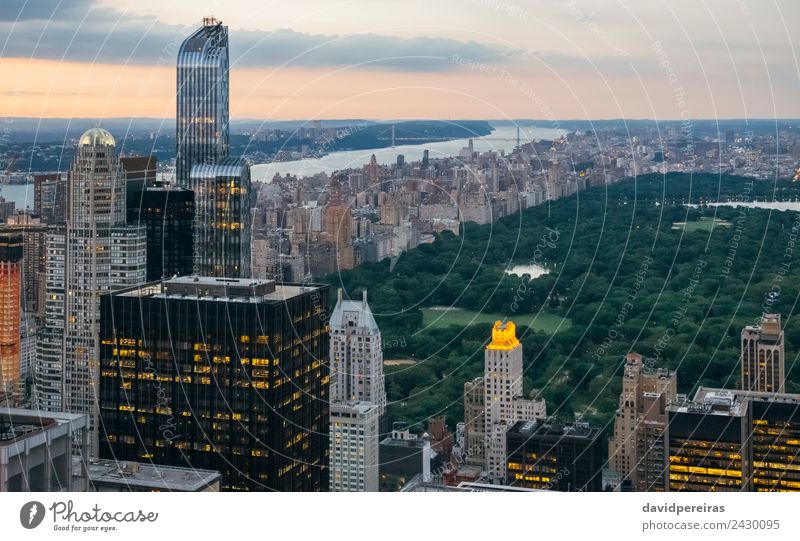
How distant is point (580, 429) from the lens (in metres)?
6.43

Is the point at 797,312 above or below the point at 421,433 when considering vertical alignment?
above

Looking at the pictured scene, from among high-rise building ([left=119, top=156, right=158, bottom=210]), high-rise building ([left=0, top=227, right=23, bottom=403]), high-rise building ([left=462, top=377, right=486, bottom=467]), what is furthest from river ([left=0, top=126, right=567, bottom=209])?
high-rise building ([left=119, top=156, right=158, bottom=210])

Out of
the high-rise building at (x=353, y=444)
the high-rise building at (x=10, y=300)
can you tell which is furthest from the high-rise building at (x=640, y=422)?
the high-rise building at (x=10, y=300)

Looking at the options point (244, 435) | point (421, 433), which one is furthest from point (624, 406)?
point (244, 435)

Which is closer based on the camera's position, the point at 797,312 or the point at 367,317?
the point at 367,317

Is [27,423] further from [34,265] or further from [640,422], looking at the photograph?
[34,265]

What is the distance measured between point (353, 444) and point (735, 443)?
6.60 feet

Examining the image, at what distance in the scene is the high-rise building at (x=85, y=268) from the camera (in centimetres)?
707

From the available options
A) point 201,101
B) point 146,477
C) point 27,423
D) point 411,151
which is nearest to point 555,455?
point 411,151

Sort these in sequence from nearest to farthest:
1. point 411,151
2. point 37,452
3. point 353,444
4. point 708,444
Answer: point 37,452
point 411,151
point 708,444
point 353,444

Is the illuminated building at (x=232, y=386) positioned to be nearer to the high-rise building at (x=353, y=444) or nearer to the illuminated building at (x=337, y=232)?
the high-rise building at (x=353, y=444)

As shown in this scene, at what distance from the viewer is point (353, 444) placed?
6406 mm

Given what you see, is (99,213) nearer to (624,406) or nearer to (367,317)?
(367,317)

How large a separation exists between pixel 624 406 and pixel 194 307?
249 cm
